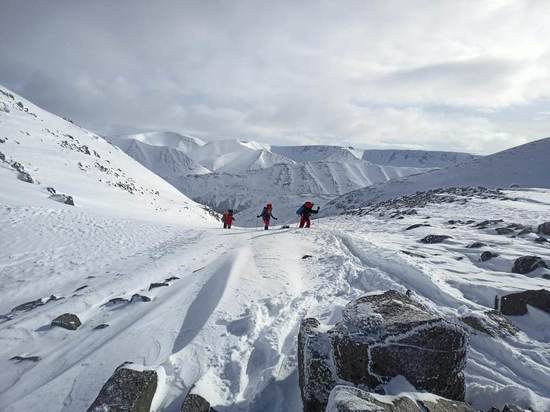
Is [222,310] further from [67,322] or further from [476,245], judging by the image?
[476,245]

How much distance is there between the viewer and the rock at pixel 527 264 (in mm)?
Answer: 9375

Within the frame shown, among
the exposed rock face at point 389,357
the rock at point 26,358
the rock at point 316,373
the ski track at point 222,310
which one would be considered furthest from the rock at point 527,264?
the rock at point 26,358

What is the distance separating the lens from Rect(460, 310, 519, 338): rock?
6285 millimetres

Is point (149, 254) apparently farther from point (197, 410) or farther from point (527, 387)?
point (527, 387)

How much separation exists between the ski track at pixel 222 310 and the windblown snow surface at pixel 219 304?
0.11 feet

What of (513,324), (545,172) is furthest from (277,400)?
(545,172)

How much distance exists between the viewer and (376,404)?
11.9ft

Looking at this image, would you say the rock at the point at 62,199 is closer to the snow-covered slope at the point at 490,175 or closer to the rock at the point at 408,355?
the rock at the point at 408,355

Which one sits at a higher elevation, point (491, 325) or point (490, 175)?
point (490, 175)

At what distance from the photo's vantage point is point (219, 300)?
799cm

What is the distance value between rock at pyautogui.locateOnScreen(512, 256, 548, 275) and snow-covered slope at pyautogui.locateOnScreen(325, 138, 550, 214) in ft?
246

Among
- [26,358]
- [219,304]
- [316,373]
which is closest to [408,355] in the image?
[316,373]

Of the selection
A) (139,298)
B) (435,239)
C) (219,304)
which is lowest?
(139,298)

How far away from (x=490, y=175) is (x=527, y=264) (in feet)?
279
